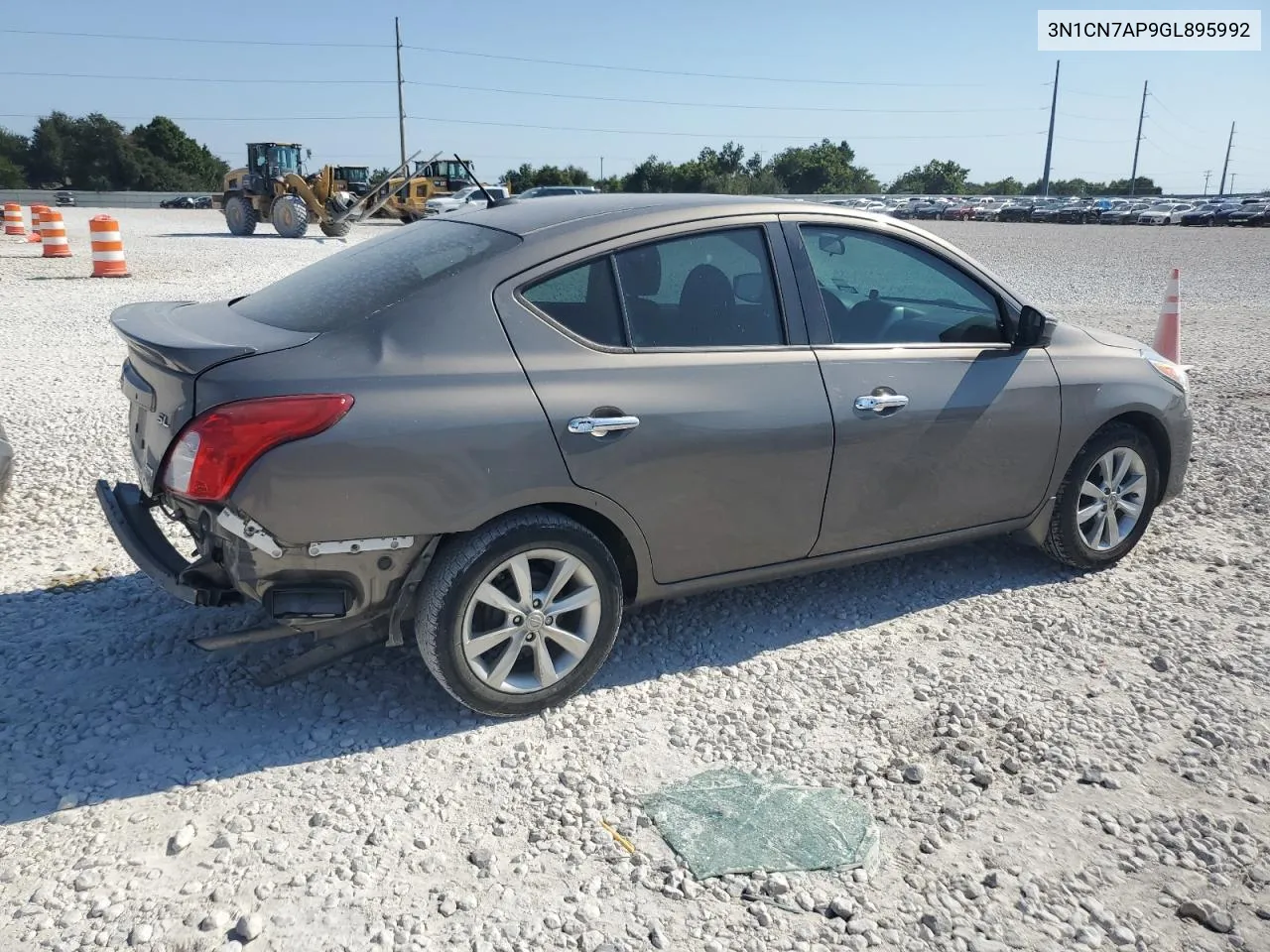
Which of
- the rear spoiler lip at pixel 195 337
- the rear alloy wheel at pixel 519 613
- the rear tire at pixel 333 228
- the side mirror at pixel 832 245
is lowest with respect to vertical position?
the rear alloy wheel at pixel 519 613

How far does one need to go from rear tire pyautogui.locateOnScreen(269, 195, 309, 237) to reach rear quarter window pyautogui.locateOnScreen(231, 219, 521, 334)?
25.2 meters

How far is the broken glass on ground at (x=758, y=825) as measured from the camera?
2.85 meters

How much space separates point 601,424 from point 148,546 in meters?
1.62

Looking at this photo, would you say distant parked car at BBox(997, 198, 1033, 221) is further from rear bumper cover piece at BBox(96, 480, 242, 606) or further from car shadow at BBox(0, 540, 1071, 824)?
rear bumper cover piece at BBox(96, 480, 242, 606)

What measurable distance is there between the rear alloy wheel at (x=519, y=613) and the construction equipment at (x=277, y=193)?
26.3m

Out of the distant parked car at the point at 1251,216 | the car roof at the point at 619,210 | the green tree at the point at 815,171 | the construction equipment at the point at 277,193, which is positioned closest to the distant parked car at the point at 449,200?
the construction equipment at the point at 277,193

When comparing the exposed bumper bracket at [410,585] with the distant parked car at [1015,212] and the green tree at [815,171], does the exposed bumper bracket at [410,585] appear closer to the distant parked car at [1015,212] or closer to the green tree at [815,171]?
the distant parked car at [1015,212]

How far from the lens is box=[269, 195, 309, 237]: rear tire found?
27328 millimetres

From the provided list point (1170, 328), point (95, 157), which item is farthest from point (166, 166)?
point (1170, 328)

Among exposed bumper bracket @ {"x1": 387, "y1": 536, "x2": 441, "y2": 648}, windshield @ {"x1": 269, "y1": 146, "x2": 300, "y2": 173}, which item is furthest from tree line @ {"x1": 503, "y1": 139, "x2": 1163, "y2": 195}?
exposed bumper bracket @ {"x1": 387, "y1": 536, "x2": 441, "y2": 648}

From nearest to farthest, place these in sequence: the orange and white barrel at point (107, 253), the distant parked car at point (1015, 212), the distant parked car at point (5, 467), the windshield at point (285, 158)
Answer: the distant parked car at point (5, 467) → the orange and white barrel at point (107, 253) → the windshield at point (285, 158) → the distant parked car at point (1015, 212)

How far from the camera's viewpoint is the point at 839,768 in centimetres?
330

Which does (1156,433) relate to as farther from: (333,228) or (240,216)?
(240,216)

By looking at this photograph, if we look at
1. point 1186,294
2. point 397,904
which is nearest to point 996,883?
point 397,904
